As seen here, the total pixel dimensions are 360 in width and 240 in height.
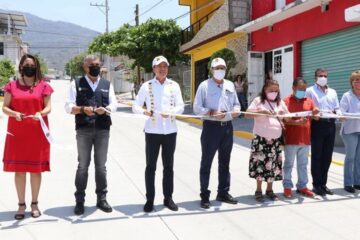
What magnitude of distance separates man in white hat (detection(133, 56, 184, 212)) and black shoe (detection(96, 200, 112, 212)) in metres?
0.46

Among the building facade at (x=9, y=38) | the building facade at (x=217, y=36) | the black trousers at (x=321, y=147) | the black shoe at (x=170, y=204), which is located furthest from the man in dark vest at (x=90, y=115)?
the building facade at (x=9, y=38)

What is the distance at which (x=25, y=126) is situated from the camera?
513 centimetres

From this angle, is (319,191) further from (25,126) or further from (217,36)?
(217,36)

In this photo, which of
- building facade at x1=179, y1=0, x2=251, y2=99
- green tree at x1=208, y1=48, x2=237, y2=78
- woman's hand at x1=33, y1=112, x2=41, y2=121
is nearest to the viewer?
woman's hand at x1=33, y1=112, x2=41, y2=121

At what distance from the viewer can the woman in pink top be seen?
5.90m

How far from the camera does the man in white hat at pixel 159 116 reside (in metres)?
5.45

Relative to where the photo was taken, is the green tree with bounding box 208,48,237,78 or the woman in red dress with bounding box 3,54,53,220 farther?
the green tree with bounding box 208,48,237,78

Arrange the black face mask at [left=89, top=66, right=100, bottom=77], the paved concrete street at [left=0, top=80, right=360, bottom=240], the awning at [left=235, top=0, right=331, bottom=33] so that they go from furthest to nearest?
the awning at [left=235, top=0, right=331, bottom=33] < the black face mask at [left=89, top=66, right=100, bottom=77] < the paved concrete street at [left=0, top=80, right=360, bottom=240]

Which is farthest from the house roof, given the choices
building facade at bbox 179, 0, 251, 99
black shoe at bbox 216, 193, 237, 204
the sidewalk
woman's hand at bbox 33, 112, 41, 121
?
black shoe at bbox 216, 193, 237, 204

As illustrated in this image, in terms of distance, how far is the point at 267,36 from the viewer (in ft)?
54.6

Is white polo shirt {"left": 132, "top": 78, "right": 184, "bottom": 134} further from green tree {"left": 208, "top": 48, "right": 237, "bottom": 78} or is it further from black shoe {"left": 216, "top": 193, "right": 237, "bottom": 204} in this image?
green tree {"left": 208, "top": 48, "right": 237, "bottom": 78}

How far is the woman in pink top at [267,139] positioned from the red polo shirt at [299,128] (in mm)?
171

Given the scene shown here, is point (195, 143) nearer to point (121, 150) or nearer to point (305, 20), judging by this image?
point (121, 150)

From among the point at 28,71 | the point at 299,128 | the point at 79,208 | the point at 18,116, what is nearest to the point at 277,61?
the point at 299,128
